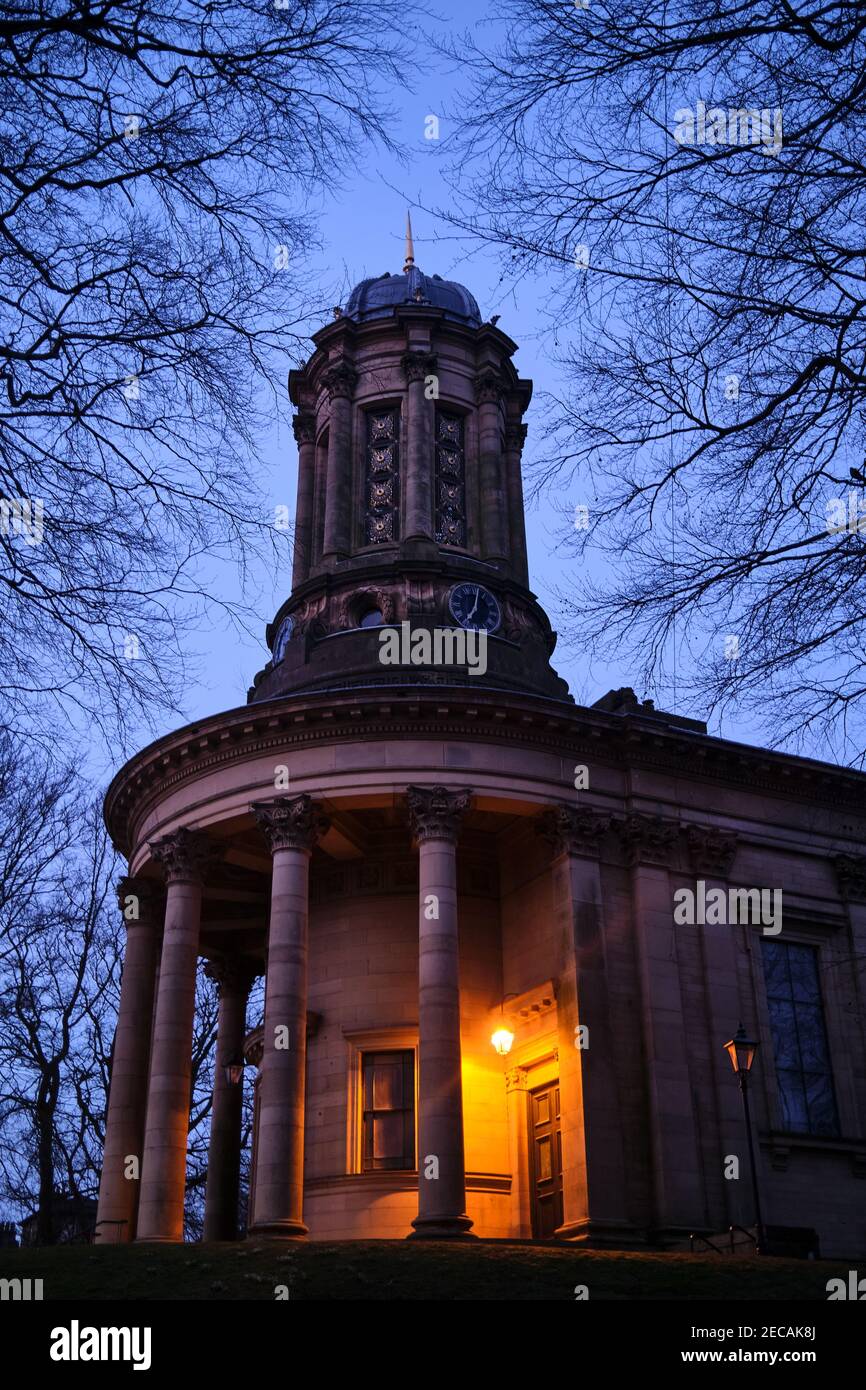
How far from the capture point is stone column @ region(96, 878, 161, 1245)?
30.7 meters

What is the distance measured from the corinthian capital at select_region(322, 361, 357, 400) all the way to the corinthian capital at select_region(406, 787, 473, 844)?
52.5ft

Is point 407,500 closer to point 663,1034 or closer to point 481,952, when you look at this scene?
point 481,952

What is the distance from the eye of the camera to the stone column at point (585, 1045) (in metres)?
26.7

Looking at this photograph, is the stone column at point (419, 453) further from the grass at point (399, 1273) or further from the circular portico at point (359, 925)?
the grass at point (399, 1273)

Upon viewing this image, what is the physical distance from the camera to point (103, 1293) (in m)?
19.3

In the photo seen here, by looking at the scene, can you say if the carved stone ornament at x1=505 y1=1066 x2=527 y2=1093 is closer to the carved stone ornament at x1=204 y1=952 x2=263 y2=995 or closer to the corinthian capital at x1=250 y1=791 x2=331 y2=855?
the corinthian capital at x1=250 y1=791 x2=331 y2=855

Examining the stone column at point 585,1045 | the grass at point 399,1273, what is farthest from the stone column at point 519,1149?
the grass at point 399,1273

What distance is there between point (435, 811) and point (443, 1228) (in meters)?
8.41

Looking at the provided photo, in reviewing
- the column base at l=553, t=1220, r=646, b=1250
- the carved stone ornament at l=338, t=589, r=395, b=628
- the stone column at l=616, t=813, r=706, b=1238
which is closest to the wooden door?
the column base at l=553, t=1220, r=646, b=1250

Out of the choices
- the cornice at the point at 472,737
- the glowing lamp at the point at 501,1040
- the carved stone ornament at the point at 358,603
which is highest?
the carved stone ornament at the point at 358,603

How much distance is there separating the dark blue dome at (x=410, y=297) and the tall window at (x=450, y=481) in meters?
4.27

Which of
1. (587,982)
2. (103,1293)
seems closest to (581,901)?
(587,982)

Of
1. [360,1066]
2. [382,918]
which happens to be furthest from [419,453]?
[360,1066]
